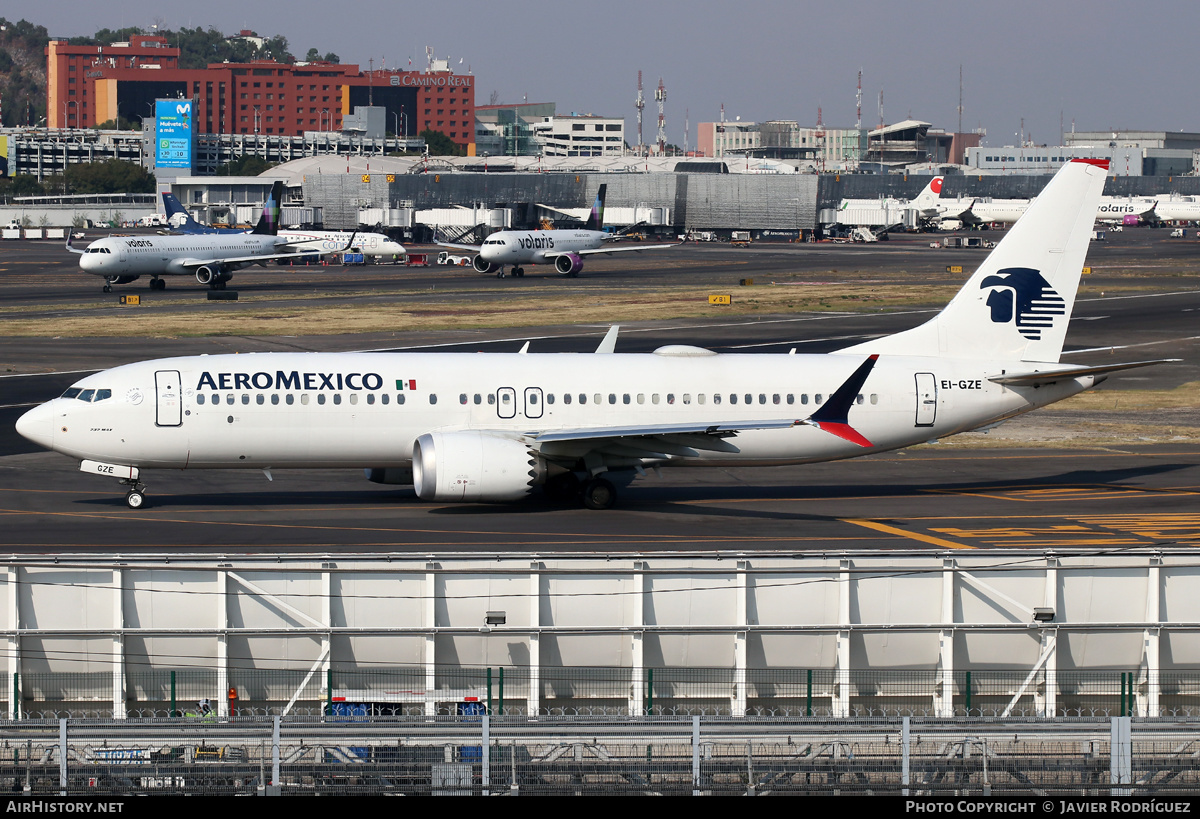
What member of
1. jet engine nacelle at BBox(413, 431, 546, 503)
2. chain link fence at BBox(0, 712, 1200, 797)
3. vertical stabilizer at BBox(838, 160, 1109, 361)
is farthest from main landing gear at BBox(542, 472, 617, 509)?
chain link fence at BBox(0, 712, 1200, 797)

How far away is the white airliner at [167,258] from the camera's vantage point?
123m

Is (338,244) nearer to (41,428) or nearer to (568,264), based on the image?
(568,264)

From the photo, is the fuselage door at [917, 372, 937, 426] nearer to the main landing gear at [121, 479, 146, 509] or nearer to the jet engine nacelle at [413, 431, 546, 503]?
the jet engine nacelle at [413, 431, 546, 503]

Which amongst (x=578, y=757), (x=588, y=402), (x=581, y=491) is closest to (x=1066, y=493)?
(x=581, y=491)

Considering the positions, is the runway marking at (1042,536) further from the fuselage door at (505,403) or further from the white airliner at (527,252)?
the white airliner at (527,252)

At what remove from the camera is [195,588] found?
26.4 metres

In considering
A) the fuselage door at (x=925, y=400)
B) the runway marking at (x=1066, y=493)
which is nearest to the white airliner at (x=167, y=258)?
the runway marking at (x=1066, y=493)

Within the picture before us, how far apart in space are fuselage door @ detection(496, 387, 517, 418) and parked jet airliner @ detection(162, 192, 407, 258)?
106718 mm

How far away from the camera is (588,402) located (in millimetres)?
42250

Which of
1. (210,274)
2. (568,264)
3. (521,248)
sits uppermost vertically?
(521,248)

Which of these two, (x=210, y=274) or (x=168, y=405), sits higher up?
(x=210, y=274)

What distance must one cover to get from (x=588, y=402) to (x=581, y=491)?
9.52ft

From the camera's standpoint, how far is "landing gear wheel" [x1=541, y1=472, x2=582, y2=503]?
43094mm
